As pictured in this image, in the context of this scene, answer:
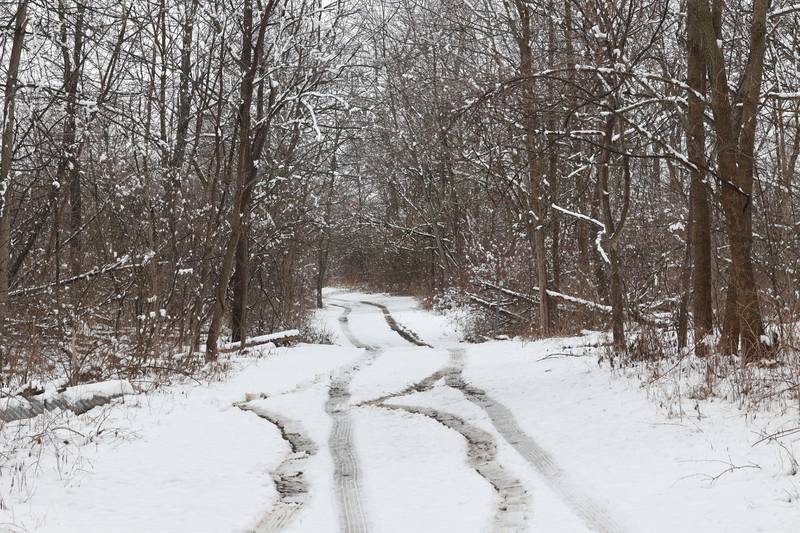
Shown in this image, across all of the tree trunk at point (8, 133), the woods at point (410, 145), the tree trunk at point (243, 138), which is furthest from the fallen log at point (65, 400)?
the tree trunk at point (243, 138)

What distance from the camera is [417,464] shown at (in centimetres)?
602

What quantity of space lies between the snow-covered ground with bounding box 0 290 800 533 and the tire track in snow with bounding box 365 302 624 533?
0.8 inches

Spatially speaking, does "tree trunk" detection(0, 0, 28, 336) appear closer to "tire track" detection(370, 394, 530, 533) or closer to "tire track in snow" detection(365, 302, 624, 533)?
"tire track" detection(370, 394, 530, 533)

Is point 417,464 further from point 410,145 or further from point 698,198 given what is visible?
point 410,145

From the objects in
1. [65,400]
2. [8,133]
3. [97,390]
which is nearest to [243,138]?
[8,133]

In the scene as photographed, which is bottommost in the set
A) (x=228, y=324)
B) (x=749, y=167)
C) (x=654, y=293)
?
(x=228, y=324)

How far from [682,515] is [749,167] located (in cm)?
437

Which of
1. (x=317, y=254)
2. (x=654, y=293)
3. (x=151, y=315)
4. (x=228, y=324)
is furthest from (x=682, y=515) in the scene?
(x=317, y=254)

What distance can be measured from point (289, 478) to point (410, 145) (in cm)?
2424

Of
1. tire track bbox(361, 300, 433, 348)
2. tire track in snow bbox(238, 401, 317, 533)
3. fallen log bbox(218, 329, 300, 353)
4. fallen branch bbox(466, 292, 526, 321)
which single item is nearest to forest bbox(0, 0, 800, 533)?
tire track in snow bbox(238, 401, 317, 533)

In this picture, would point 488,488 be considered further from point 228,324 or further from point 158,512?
point 228,324

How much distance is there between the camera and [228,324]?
22438mm

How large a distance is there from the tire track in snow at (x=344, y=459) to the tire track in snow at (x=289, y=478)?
0.25 m

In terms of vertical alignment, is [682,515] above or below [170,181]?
below
